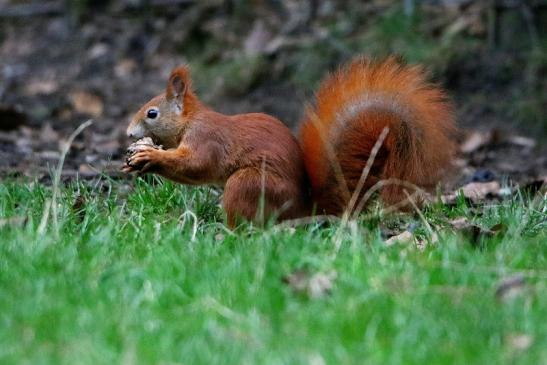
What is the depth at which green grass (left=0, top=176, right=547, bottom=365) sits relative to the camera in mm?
2816

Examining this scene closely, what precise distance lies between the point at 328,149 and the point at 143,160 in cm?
73

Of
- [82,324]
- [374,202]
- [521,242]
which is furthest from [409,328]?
[374,202]

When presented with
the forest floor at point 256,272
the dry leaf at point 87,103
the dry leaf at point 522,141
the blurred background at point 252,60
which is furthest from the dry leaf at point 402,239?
the dry leaf at point 87,103

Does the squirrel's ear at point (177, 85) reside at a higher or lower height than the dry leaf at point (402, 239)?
higher

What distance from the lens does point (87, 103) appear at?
896cm

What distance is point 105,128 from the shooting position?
808 centimetres

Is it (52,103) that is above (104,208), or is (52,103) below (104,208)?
below

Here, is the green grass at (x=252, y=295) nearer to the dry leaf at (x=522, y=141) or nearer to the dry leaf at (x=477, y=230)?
the dry leaf at (x=477, y=230)

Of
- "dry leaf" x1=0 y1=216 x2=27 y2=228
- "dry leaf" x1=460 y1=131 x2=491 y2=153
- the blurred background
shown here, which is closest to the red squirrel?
"dry leaf" x1=0 y1=216 x2=27 y2=228

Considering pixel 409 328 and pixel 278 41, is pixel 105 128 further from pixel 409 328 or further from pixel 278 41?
pixel 409 328

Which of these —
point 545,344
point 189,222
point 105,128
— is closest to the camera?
point 545,344

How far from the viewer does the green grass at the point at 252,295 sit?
282 cm

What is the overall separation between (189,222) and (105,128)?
3.80m

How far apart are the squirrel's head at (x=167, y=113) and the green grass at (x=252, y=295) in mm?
551
